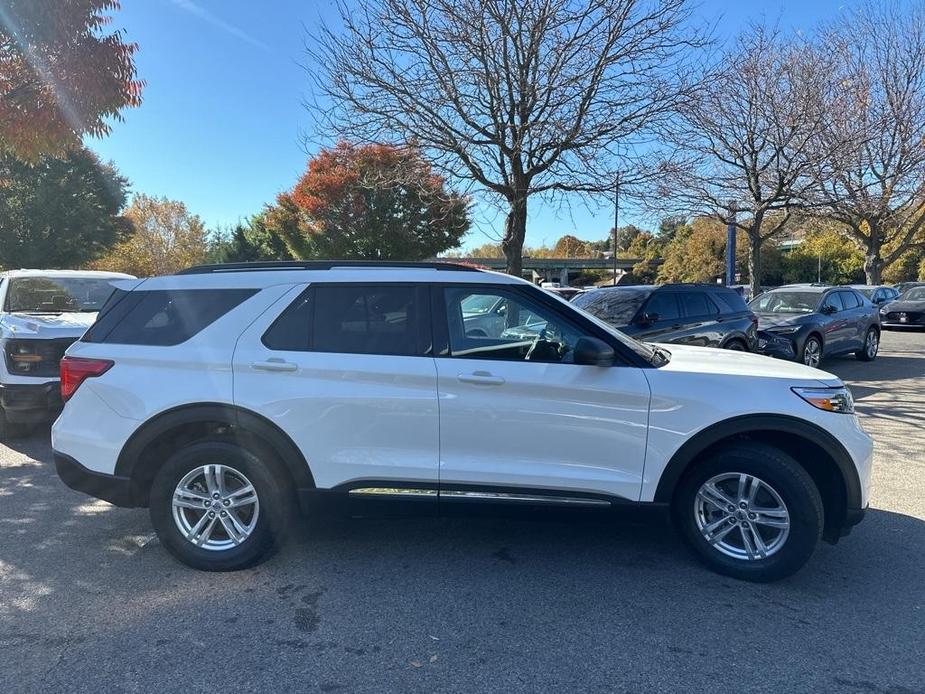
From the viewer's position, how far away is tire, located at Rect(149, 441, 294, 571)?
3676 mm

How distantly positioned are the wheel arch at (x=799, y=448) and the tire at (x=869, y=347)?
35.1ft

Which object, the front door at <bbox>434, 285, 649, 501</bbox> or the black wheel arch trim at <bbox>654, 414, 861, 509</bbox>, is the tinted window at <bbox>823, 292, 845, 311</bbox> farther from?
the front door at <bbox>434, 285, 649, 501</bbox>

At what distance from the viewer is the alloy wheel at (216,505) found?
12.2 ft

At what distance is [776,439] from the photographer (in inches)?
144

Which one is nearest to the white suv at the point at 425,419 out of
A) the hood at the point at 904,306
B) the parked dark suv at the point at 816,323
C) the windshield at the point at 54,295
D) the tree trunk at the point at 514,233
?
the windshield at the point at 54,295

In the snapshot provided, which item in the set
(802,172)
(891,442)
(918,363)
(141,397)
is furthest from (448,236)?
(141,397)

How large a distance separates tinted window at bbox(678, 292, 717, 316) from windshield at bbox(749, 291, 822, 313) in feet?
10.4

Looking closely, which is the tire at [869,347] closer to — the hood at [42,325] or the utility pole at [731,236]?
the utility pole at [731,236]

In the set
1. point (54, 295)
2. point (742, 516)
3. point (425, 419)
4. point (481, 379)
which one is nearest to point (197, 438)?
point (425, 419)

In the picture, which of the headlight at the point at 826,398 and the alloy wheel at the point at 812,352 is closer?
the headlight at the point at 826,398

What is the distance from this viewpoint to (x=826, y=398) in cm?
352

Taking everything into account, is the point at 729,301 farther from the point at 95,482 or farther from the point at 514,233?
the point at 95,482

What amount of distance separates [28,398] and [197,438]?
367cm

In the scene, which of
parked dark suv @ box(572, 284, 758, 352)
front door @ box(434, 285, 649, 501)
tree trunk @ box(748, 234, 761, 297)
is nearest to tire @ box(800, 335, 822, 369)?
parked dark suv @ box(572, 284, 758, 352)
